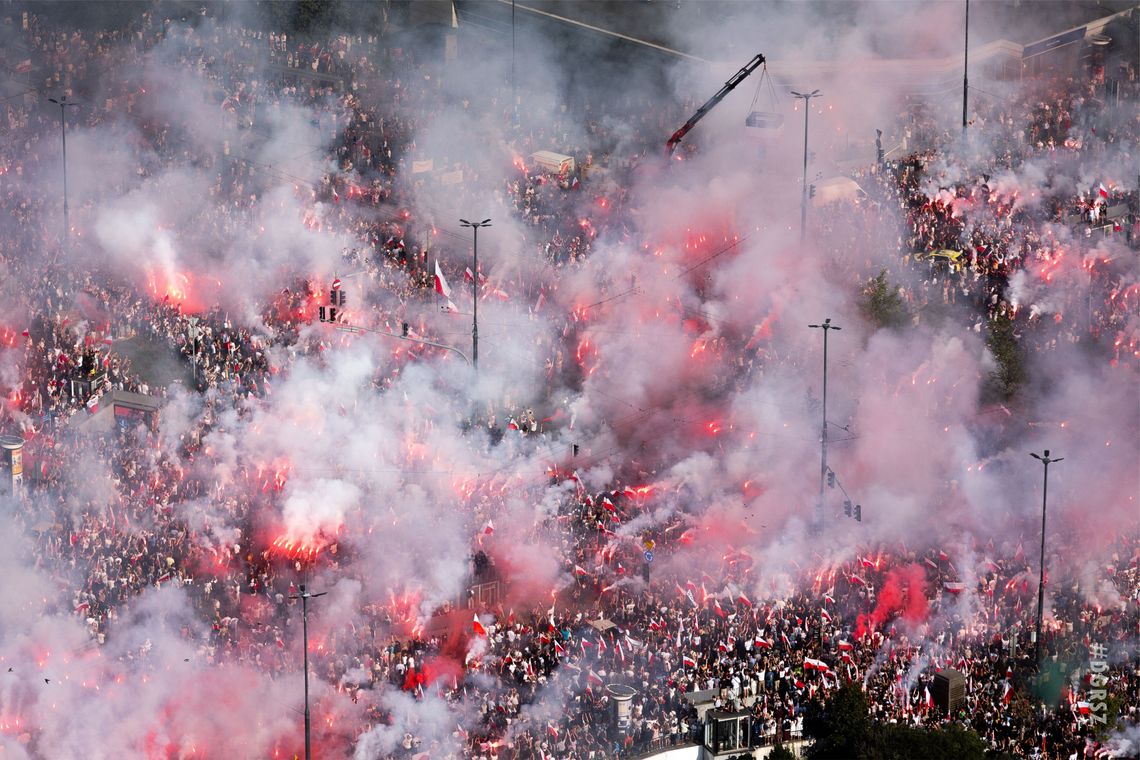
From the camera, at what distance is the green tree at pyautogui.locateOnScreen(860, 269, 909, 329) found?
32094 mm

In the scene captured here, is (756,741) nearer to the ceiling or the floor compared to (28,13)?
nearer to the floor

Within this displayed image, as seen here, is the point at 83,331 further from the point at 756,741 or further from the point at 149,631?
the point at 756,741

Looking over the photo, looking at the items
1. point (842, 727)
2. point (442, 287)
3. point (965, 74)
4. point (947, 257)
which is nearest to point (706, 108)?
point (965, 74)

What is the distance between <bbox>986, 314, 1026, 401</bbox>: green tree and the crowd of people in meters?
0.41

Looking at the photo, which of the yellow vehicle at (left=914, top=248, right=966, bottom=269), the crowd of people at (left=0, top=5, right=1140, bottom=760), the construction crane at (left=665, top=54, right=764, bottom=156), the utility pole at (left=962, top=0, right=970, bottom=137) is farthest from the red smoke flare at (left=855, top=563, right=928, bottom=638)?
the utility pole at (left=962, top=0, right=970, bottom=137)

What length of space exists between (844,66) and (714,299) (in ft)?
43.8

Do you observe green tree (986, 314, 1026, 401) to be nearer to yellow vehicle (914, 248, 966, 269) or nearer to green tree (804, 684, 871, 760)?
yellow vehicle (914, 248, 966, 269)

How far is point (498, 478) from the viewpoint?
2728 cm

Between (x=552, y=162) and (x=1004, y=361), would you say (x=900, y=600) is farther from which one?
(x=552, y=162)

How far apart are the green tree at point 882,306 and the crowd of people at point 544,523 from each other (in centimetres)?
64

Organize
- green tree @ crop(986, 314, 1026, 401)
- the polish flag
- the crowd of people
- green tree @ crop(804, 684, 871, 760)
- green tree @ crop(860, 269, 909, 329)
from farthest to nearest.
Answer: green tree @ crop(860, 269, 909, 329)
the polish flag
green tree @ crop(986, 314, 1026, 401)
the crowd of people
green tree @ crop(804, 684, 871, 760)

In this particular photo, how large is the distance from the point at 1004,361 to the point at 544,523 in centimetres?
1168

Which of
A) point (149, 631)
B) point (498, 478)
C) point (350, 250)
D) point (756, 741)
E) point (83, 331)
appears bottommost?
point (756, 741)

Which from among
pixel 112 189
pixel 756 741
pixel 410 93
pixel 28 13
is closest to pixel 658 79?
pixel 410 93
